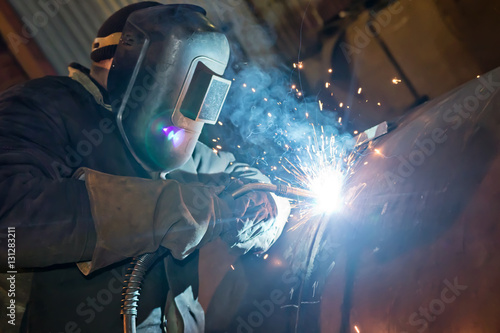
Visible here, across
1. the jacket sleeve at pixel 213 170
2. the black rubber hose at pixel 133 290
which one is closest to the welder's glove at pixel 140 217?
the black rubber hose at pixel 133 290

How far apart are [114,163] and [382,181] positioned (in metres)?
1.18

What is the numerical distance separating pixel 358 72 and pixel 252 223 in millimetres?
1830

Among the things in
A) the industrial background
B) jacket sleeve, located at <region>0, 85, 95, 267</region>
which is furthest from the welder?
the industrial background

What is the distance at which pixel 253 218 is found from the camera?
1594 mm

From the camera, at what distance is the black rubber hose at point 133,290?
4.19 ft

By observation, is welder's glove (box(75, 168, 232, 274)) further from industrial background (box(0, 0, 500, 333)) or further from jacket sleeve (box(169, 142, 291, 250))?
jacket sleeve (box(169, 142, 291, 250))

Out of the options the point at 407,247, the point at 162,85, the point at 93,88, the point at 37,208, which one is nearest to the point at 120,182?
the point at 37,208

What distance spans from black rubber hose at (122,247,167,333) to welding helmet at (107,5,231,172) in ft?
1.62

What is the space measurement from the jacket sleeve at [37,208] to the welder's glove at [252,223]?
543mm

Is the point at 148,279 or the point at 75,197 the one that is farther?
the point at 148,279

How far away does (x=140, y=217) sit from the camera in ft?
3.94

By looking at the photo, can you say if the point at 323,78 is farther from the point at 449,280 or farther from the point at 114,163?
the point at 449,280

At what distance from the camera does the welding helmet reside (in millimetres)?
1592

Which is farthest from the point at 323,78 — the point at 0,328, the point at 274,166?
the point at 0,328
